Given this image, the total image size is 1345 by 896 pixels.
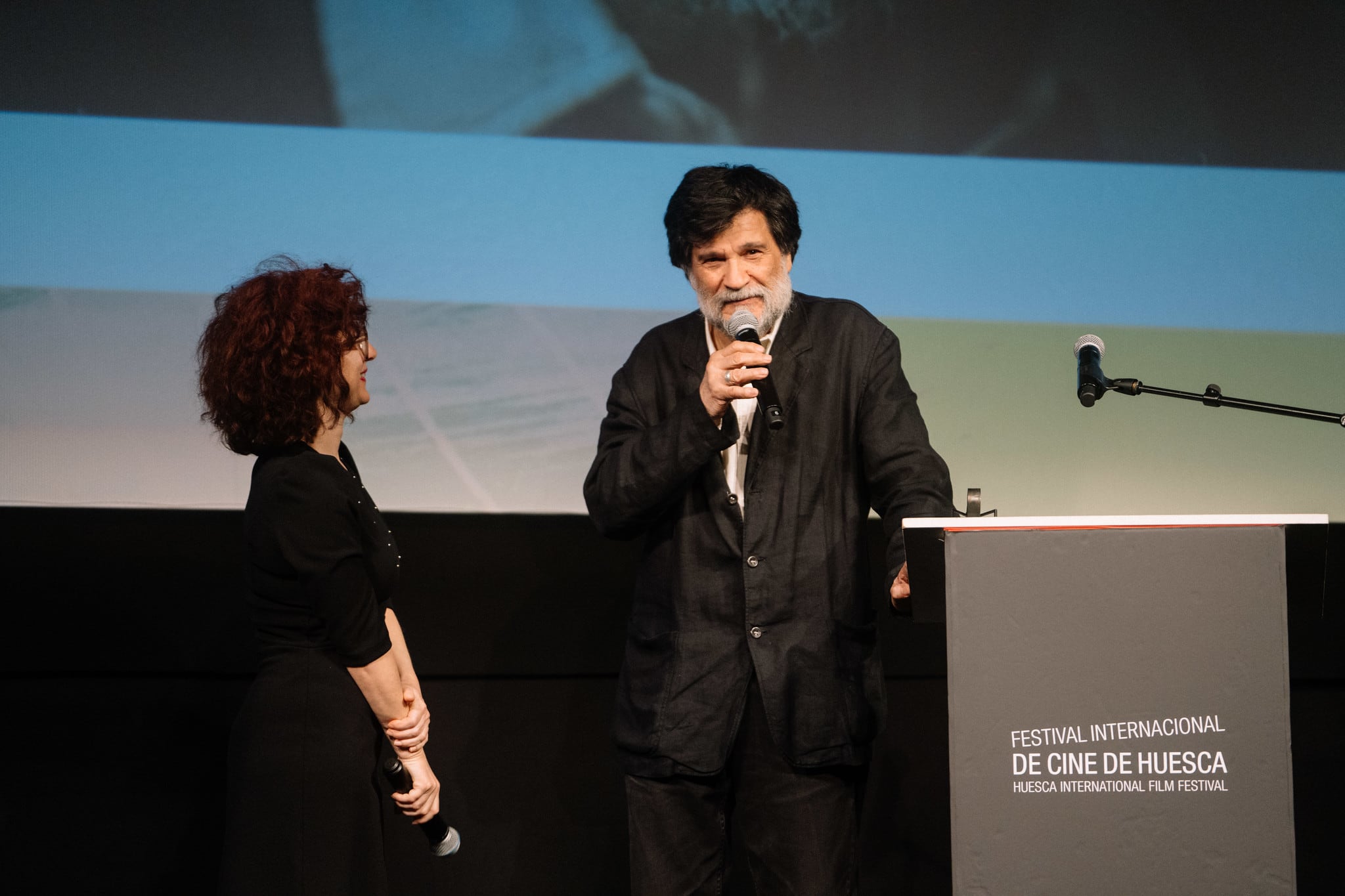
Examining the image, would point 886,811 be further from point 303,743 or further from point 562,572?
point 303,743

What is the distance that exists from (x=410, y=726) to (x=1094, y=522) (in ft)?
3.77

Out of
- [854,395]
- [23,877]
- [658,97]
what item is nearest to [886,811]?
[854,395]

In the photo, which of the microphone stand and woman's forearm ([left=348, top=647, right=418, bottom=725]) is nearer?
the microphone stand

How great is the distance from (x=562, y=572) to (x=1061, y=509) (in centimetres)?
132

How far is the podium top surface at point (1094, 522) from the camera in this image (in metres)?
1.29

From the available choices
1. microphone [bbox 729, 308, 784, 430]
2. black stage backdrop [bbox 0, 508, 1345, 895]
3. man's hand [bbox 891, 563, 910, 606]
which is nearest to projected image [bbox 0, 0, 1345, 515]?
black stage backdrop [bbox 0, 508, 1345, 895]

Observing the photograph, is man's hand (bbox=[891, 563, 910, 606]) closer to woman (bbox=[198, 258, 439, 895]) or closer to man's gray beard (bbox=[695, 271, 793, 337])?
man's gray beard (bbox=[695, 271, 793, 337])

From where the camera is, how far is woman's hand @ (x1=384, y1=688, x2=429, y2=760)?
1.85 meters

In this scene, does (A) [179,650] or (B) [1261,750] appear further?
(A) [179,650]

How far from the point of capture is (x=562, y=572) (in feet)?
9.68

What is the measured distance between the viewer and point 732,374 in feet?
5.56

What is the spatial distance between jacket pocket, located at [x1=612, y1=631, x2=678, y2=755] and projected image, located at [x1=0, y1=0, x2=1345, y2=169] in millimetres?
1606

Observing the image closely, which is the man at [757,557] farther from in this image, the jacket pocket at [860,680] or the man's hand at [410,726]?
the man's hand at [410,726]

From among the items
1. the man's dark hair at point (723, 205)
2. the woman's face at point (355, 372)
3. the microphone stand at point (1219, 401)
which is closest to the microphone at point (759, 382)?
the man's dark hair at point (723, 205)
